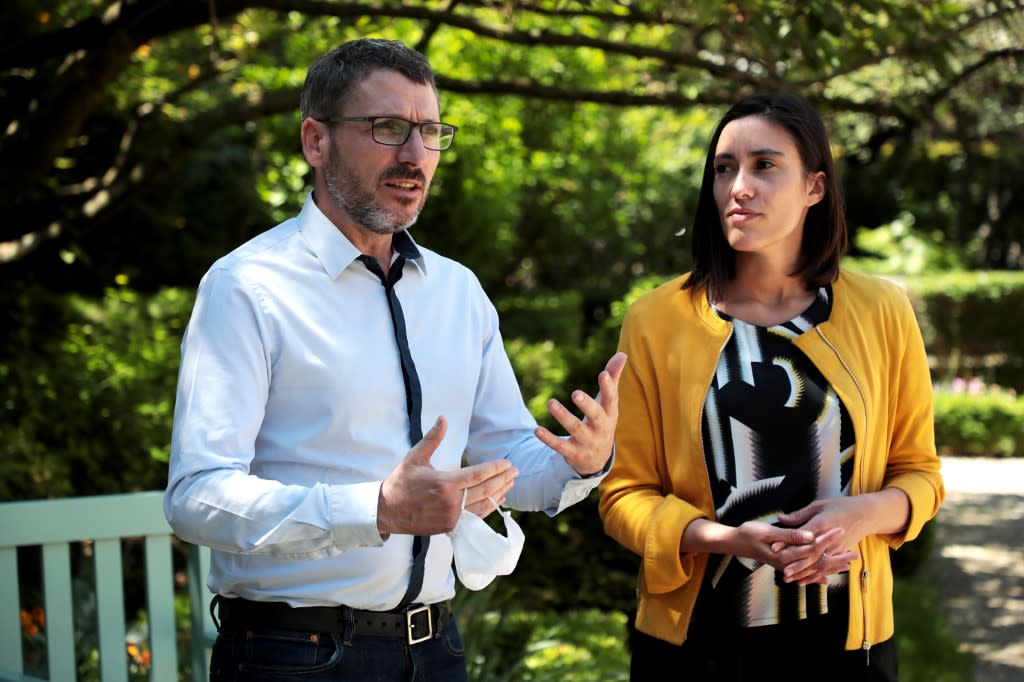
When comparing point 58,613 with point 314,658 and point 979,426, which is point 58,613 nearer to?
point 314,658

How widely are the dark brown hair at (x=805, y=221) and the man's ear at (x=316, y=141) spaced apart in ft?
2.83

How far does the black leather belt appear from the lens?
74.4 inches

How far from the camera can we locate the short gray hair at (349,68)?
198cm

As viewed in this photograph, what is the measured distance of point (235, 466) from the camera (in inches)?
68.6

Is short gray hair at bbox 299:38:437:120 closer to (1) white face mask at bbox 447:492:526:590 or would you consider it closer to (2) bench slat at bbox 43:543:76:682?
(1) white face mask at bbox 447:492:526:590

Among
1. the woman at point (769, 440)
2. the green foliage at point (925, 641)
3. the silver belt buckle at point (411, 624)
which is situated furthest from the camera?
the green foliage at point (925, 641)

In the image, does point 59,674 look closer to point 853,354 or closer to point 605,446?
point 605,446

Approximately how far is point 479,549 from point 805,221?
117 cm

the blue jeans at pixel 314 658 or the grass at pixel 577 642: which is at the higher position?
the blue jeans at pixel 314 658

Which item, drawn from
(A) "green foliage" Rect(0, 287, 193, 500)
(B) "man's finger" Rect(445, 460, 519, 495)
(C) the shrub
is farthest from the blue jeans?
(C) the shrub

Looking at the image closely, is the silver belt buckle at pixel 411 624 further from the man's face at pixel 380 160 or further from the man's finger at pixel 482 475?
the man's face at pixel 380 160

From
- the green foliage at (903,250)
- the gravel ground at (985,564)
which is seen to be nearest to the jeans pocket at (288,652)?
the gravel ground at (985,564)

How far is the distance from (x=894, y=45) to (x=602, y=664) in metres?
2.93

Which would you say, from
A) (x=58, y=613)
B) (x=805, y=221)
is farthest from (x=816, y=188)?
(x=58, y=613)
